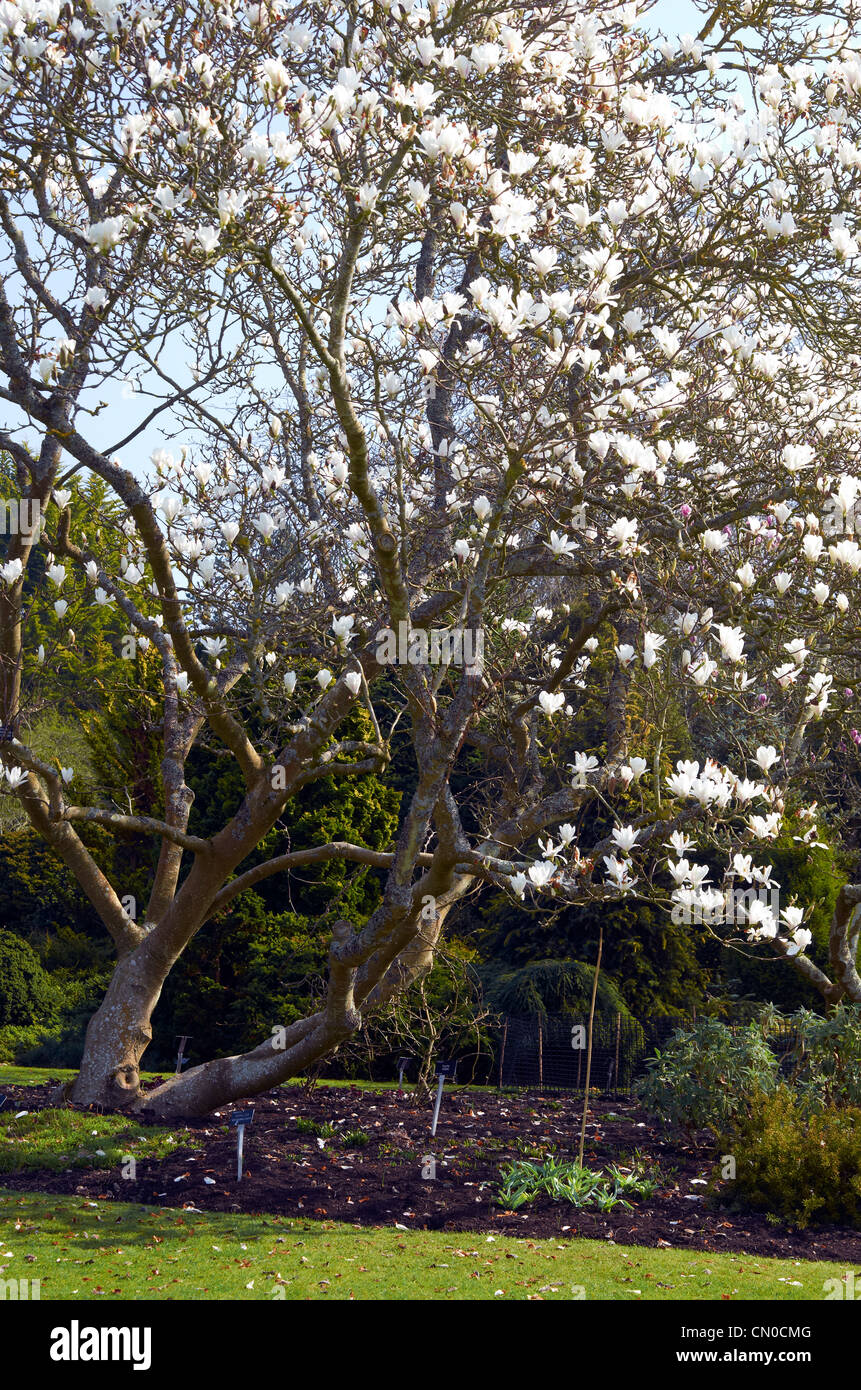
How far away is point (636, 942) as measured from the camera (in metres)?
10.7

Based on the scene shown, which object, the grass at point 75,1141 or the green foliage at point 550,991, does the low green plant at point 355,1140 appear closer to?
the grass at point 75,1141

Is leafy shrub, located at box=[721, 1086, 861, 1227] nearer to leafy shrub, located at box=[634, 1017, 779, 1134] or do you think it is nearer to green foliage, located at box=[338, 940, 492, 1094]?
leafy shrub, located at box=[634, 1017, 779, 1134]

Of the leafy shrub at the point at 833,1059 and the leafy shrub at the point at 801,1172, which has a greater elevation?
the leafy shrub at the point at 833,1059

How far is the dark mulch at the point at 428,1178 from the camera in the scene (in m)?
5.89

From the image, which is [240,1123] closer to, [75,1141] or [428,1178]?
[428,1178]

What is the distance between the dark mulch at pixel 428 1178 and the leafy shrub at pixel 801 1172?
0.13m

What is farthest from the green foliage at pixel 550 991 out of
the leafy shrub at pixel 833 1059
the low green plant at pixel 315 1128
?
the low green plant at pixel 315 1128

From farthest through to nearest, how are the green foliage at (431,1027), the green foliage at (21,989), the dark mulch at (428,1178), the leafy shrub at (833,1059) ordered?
1. the green foliage at (21,989)
2. the green foliage at (431,1027)
3. the leafy shrub at (833,1059)
4. the dark mulch at (428,1178)

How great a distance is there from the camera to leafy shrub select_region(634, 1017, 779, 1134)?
7.20 meters

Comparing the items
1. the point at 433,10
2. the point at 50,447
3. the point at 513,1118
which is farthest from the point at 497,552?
the point at 513,1118

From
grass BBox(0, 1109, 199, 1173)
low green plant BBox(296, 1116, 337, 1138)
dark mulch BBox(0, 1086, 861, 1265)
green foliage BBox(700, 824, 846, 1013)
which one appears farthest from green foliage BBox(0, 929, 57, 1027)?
green foliage BBox(700, 824, 846, 1013)

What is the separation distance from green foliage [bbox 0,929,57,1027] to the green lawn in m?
6.98

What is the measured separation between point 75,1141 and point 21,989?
5.79 m
